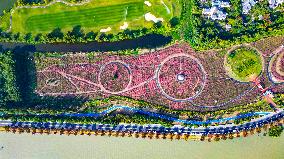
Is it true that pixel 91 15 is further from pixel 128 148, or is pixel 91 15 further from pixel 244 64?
pixel 244 64

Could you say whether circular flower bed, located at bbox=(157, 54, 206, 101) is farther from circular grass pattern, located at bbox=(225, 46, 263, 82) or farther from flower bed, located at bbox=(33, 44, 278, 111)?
circular grass pattern, located at bbox=(225, 46, 263, 82)

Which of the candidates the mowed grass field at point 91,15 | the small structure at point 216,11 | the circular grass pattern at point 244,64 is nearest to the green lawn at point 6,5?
the mowed grass field at point 91,15

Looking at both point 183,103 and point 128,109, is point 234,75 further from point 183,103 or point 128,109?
point 128,109

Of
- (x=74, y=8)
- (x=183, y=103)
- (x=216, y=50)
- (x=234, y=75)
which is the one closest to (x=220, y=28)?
(x=216, y=50)

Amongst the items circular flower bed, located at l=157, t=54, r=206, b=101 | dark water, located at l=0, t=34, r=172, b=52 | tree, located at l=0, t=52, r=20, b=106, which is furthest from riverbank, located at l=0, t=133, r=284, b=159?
dark water, located at l=0, t=34, r=172, b=52

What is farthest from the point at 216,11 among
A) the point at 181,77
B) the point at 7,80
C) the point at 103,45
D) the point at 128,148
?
the point at 7,80

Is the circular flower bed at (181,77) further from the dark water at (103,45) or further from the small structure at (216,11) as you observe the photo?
the small structure at (216,11)
